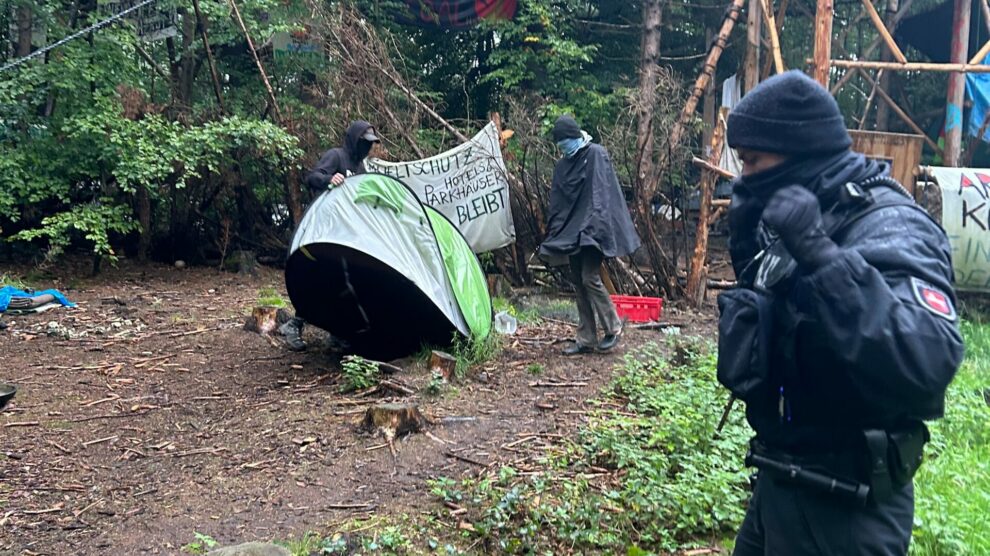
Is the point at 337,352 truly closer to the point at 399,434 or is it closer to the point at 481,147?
the point at 399,434

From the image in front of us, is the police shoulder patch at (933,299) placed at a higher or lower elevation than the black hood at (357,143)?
lower

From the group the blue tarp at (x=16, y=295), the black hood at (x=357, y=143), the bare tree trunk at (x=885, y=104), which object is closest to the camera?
the black hood at (x=357, y=143)

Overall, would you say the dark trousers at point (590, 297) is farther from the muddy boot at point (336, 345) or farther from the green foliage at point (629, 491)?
the muddy boot at point (336, 345)

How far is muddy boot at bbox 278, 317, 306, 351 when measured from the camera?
6.93 metres

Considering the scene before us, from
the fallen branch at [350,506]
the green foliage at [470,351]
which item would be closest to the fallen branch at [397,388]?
the green foliage at [470,351]

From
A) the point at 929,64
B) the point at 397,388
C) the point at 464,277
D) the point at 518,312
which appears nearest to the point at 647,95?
the point at 929,64

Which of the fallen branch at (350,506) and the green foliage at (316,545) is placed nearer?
the green foliage at (316,545)

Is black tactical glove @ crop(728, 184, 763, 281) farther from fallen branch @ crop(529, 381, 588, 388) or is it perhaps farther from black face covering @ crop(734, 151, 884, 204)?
fallen branch @ crop(529, 381, 588, 388)

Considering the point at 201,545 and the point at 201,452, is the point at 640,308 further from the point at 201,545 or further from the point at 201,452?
the point at 201,545

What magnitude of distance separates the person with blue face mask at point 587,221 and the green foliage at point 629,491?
168 centimetres

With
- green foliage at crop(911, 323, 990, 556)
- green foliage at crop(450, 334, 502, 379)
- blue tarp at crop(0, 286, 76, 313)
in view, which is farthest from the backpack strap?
blue tarp at crop(0, 286, 76, 313)

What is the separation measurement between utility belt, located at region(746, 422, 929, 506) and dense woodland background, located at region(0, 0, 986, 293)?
745 cm

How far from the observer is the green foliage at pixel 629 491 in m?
3.61

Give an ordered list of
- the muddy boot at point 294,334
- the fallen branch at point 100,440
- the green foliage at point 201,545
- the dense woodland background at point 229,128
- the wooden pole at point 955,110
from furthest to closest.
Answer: the wooden pole at point 955,110, the dense woodland background at point 229,128, the muddy boot at point 294,334, the fallen branch at point 100,440, the green foliage at point 201,545
